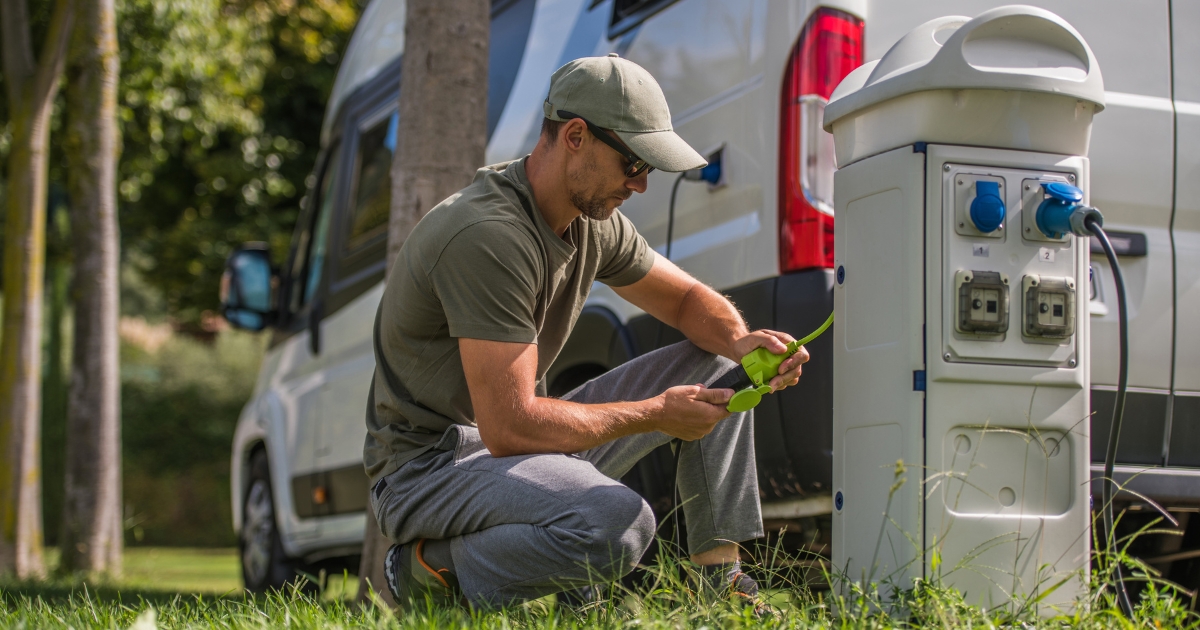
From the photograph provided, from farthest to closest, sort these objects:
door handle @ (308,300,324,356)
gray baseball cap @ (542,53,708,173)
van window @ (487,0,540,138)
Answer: door handle @ (308,300,324,356), van window @ (487,0,540,138), gray baseball cap @ (542,53,708,173)

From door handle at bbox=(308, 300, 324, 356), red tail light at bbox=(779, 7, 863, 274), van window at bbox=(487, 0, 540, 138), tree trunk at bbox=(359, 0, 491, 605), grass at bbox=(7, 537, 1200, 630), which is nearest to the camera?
grass at bbox=(7, 537, 1200, 630)

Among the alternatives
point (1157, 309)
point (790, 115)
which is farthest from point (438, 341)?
point (1157, 309)

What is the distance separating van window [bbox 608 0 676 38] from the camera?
3.42 meters

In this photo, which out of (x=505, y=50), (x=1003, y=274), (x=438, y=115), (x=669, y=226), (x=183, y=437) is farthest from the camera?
(x=183, y=437)

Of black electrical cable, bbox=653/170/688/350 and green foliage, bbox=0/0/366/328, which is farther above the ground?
green foliage, bbox=0/0/366/328

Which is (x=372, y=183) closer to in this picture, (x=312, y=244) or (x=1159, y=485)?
(x=312, y=244)

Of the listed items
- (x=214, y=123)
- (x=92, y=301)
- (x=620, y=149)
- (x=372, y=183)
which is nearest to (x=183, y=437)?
(x=214, y=123)

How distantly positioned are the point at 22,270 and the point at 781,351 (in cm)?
631

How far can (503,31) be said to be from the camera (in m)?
4.43

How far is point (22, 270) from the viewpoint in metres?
7.32

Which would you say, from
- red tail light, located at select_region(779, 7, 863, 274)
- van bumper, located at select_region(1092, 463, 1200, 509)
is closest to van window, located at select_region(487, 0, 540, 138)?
red tail light, located at select_region(779, 7, 863, 274)

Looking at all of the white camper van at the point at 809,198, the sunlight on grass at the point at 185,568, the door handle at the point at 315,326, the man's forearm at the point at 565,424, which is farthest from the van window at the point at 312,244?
the man's forearm at the point at 565,424

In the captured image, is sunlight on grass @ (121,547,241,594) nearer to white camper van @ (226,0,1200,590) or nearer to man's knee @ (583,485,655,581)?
white camper van @ (226,0,1200,590)

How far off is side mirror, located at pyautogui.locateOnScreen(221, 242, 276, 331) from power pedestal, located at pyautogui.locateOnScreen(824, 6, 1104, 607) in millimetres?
4133
